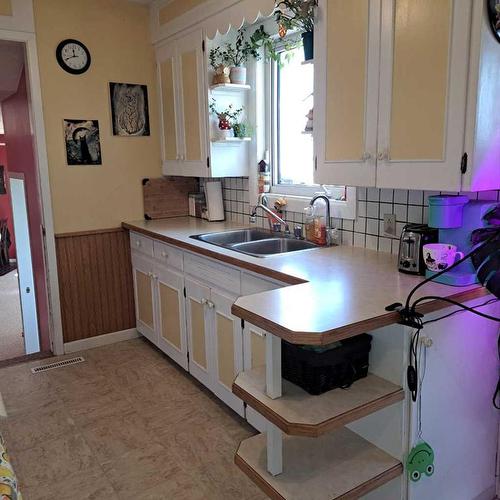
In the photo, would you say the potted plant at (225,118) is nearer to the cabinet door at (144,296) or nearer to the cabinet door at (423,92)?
the cabinet door at (144,296)

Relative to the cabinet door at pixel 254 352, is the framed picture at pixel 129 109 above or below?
above

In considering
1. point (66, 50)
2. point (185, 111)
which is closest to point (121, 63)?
point (66, 50)

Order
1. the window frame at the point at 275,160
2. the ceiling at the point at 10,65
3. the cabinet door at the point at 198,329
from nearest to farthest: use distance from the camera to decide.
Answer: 1. the cabinet door at the point at 198,329
2. the window frame at the point at 275,160
3. the ceiling at the point at 10,65

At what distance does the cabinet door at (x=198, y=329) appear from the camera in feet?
8.84

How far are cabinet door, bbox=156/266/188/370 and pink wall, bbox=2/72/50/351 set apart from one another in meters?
1.35

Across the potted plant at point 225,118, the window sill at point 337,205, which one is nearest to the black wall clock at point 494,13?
the window sill at point 337,205

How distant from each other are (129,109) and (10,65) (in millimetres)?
1364

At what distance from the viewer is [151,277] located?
3.37m

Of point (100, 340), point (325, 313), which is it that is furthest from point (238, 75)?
point (100, 340)

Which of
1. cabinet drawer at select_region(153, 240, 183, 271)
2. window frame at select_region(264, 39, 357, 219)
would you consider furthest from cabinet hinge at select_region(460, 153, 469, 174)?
cabinet drawer at select_region(153, 240, 183, 271)

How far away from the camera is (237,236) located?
3.12 m

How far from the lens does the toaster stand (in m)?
1.82

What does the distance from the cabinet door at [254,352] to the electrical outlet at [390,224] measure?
76cm

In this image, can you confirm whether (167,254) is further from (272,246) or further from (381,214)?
(381,214)
